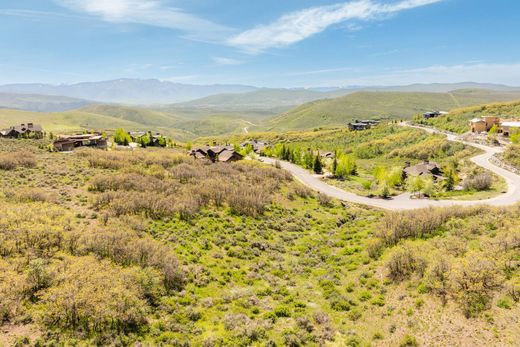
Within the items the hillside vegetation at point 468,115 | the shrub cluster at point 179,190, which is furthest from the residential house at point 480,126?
the shrub cluster at point 179,190

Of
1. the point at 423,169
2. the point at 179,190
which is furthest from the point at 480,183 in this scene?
the point at 179,190

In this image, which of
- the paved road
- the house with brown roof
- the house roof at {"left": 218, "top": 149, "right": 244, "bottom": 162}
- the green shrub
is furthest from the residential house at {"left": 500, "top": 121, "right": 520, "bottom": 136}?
the green shrub

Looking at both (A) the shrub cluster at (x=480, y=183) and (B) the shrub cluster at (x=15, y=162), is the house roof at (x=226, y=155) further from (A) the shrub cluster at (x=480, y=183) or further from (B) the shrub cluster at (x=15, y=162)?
(A) the shrub cluster at (x=480, y=183)

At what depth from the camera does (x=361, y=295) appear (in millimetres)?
20344

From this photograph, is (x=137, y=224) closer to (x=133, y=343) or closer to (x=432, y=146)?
(x=133, y=343)

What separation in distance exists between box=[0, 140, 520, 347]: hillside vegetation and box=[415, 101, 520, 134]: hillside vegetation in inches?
3890

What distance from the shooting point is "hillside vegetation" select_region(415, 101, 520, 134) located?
359 feet

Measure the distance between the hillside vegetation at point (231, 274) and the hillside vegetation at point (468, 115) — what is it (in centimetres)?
9880

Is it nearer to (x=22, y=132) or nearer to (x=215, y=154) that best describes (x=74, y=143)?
(x=22, y=132)

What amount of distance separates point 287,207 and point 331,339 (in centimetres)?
2702

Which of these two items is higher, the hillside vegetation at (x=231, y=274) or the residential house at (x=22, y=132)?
the residential house at (x=22, y=132)

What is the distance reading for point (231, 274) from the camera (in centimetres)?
2334

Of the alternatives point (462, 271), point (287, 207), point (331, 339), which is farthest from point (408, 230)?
point (287, 207)

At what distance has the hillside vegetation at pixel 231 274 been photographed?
14.9 metres
